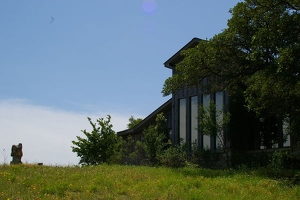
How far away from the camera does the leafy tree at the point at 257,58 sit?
13992 millimetres

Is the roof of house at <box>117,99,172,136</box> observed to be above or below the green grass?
above

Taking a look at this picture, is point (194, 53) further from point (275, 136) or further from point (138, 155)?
point (138, 155)

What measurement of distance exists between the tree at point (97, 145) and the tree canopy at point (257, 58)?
5023 mm

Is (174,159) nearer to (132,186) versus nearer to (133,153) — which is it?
(133,153)

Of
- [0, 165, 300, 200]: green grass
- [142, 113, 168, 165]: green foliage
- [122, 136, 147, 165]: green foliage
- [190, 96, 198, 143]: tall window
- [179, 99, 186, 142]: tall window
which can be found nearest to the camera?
[0, 165, 300, 200]: green grass

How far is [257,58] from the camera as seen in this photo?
589 inches

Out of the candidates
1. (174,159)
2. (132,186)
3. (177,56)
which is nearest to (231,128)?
(174,159)

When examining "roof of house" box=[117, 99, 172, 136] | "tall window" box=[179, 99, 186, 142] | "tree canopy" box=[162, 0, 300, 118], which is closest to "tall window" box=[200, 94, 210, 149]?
"tall window" box=[179, 99, 186, 142]

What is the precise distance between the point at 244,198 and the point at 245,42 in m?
7.31

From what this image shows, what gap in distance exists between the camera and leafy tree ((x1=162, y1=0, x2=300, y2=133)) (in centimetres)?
1399

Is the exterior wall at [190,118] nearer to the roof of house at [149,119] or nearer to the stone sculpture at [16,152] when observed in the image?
the roof of house at [149,119]

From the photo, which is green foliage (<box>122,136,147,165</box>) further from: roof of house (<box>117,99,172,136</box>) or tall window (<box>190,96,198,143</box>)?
tall window (<box>190,96,198,143</box>)

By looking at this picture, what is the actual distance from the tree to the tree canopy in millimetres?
5023

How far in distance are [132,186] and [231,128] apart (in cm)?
1168
